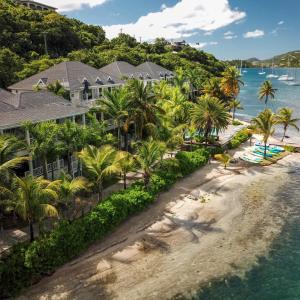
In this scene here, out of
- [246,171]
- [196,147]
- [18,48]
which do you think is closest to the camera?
[246,171]

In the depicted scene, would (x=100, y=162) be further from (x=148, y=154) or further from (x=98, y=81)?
(x=98, y=81)

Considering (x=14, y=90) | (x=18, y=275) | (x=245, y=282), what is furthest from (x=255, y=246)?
(x=14, y=90)

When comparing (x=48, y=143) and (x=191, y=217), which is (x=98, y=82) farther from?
(x=191, y=217)

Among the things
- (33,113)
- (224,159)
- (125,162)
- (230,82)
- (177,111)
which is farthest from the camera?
(230,82)

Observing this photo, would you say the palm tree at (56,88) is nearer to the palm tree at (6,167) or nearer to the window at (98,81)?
the window at (98,81)

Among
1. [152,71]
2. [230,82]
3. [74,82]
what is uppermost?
[74,82]

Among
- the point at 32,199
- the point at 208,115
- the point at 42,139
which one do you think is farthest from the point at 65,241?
the point at 208,115

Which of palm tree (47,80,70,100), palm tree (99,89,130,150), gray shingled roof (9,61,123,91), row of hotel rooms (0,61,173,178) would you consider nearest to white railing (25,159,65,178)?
row of hotel rooms (0,61,173,178)

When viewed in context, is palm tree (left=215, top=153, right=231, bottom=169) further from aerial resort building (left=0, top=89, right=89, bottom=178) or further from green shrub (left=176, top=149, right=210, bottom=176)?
aerial resort building (left=0, top=89, right=89, bottom=178)
